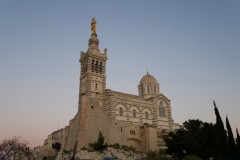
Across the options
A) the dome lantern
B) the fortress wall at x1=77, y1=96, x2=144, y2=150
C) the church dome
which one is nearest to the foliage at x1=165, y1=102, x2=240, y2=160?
the fortress wall at x1=77, y1=96, x2=144, y2=150

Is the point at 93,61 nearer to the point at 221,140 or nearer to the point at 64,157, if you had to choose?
the point at 64,157

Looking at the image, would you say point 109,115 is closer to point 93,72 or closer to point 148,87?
point 93,72

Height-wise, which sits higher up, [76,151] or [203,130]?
[203,130]

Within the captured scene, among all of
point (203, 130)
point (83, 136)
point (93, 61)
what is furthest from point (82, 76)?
point (203, 130)

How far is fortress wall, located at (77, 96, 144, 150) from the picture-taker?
28.7 meters

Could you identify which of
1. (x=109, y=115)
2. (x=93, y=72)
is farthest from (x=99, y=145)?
(x=93, y=72)

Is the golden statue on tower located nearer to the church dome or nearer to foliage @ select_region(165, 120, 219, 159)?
the church dome

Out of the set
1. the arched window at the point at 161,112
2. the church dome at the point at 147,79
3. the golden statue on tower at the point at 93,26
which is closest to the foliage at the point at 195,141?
the arched window at the point at 161,112

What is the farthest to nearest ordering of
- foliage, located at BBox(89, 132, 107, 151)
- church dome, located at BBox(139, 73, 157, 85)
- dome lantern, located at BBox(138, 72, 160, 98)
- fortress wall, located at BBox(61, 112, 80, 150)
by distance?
church dome, located at BBox(139, 73, 157, 85), dome lantern, located at BBox(138, 72, 160, 98), fortress wall, located at BBox(61, 112, 80, 150), foliage, located at BBox(89, 132, 107, 151)

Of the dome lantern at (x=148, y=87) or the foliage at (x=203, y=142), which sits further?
the dome lantern at (x=148, y=87)

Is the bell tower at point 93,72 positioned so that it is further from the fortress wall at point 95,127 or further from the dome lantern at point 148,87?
the dome lantern at point 148,87

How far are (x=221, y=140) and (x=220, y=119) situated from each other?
88.4 inches

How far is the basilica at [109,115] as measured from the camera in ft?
99.0

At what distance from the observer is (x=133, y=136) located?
34.7m
